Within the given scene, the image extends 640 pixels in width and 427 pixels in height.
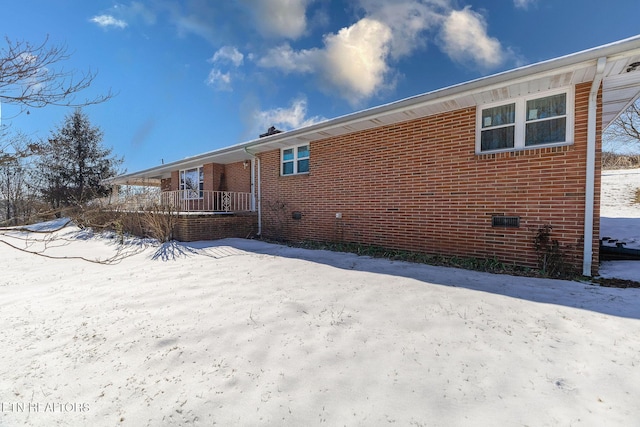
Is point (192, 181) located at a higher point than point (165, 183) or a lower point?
lower

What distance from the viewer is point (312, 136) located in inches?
324

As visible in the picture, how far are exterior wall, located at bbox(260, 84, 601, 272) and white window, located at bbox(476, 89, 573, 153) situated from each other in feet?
0.52

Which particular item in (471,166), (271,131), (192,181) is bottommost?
(471,166)

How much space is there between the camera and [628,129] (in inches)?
734

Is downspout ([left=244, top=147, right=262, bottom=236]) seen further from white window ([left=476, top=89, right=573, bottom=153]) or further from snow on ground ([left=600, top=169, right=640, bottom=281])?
snow on ground ([left=600, top=169, right=640, bottom=281])

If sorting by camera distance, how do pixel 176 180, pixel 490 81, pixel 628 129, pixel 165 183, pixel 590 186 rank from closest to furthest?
pixel 590 186
pixel 490 81
pixel 176 180
pixel 165 183
pixel 628 129

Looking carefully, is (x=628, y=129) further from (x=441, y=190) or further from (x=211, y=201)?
(x=211, y=201)

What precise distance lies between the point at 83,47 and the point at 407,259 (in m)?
6.54

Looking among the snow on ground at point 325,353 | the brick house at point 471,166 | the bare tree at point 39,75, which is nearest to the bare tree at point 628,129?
the brick house at point 471,166

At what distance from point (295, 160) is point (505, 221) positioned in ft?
20.5

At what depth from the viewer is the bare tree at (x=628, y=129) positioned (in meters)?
18.2

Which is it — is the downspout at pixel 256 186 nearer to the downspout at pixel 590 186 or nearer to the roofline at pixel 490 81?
the roofline at pixel 490 81

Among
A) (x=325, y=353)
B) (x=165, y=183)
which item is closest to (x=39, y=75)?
(x=325, y=353)

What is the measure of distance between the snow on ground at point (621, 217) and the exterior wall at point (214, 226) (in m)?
9.30
